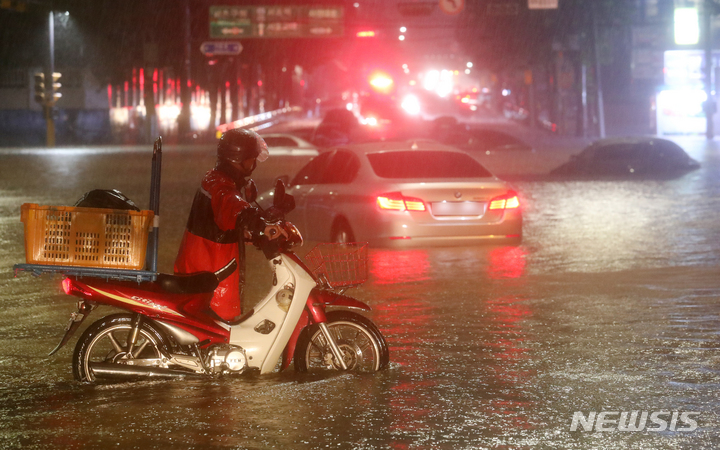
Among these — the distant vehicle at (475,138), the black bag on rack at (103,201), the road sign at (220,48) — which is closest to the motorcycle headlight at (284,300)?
the black bag on rack at (103,201)

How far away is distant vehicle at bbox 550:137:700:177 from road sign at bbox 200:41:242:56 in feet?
77.2

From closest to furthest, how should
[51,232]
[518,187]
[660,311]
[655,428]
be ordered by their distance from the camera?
[655,428] → [51,232] → [660,311] → [518,187]

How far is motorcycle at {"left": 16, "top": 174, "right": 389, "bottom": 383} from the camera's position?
6.45 metres

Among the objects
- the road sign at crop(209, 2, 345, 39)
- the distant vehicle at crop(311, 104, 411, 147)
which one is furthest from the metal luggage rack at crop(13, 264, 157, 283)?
the road sign at crop(209, 2, 345, 39)

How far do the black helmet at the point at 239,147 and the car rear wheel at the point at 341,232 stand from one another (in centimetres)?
630

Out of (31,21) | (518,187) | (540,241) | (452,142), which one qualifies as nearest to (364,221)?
(540,241)

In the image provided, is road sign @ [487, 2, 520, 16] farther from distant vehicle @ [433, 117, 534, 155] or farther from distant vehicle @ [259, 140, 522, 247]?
distant vehicle @ [259, 140, 522, 247]

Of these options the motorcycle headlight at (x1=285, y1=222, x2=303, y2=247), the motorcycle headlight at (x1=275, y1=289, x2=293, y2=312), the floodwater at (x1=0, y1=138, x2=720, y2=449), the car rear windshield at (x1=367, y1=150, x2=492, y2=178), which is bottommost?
the floodwater at (x1=0, y1=138, x2=720, y2=449)

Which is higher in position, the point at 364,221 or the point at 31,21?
the point at 31,21

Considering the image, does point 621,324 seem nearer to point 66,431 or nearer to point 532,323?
point 532,323

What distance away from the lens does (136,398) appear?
6.48m

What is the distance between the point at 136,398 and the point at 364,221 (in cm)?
648

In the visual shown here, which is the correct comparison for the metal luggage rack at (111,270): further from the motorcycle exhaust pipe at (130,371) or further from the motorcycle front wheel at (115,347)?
the motorcycle exhaust pipe at (130,371)

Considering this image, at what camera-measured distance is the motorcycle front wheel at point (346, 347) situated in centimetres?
681
